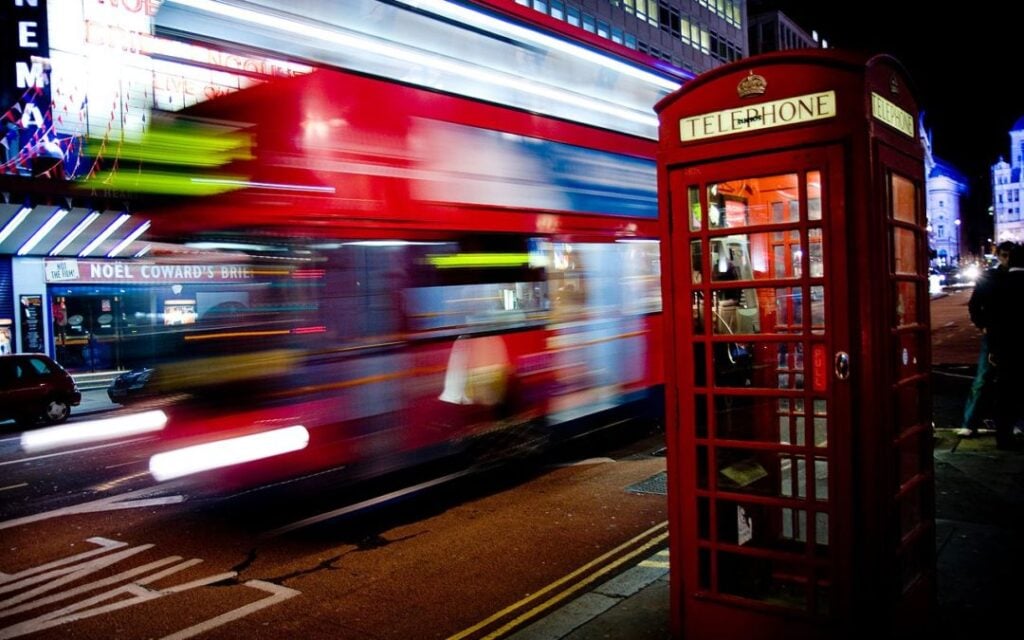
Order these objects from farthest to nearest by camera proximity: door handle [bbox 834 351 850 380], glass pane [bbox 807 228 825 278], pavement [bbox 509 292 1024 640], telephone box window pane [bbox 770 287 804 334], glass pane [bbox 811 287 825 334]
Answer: telephone box window pane [bbox 770 287 804 334], pavement [bbox 509 292 1024 640], glass pane [bbox 807 228 825 278], glass pane [bbox 811 287 825 334], door handle [bbox 834 351 850 380]

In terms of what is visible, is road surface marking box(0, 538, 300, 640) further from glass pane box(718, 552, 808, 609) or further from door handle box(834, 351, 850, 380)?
door handle box(834, 351, 850, 380)

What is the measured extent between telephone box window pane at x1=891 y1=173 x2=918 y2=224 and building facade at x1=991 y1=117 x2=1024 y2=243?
142 metres

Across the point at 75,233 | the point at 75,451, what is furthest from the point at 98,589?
the point at 75,233

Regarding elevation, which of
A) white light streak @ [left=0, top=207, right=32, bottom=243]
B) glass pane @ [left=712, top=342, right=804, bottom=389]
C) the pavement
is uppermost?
white light streak @ [left=0, top=207, right=32, bottom=243]

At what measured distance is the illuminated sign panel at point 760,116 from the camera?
10.1ft

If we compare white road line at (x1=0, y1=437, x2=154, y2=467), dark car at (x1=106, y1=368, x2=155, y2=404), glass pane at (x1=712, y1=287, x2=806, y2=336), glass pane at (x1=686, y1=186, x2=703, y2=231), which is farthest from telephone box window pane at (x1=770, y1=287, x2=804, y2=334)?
dark car at (x1=106, y1=368, x2=155, y2=404)

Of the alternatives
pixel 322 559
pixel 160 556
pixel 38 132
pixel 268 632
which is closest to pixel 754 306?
pixel 268 632

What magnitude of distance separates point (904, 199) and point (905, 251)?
0.82ft

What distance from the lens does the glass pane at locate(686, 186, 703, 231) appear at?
11.3ft

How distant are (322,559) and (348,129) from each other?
142 inches

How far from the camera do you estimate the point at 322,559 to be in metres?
5.81

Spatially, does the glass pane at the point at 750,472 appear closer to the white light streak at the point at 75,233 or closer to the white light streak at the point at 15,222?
the white light streak at the point at 15,222

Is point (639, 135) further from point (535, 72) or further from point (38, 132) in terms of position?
point (38, 132)

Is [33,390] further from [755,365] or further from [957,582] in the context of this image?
[957,582]
